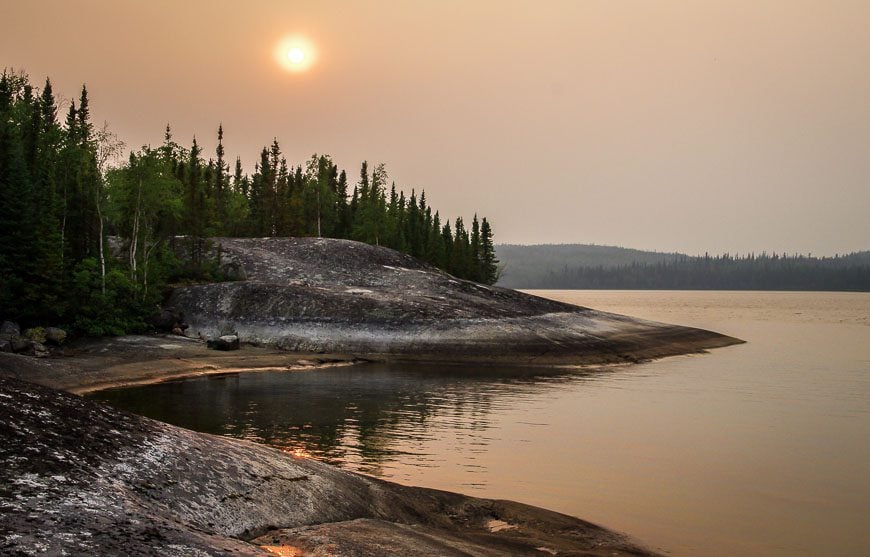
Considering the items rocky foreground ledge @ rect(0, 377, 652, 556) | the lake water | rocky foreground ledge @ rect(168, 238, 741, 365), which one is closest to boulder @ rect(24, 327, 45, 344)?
rocky foreground ledge @ rect(168, 238, 741, 365)

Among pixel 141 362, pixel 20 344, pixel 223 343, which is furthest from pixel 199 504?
pixel 223 343

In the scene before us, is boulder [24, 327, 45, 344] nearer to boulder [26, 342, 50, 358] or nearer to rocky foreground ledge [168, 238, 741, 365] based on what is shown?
boulder [26, 342, 50, 358]

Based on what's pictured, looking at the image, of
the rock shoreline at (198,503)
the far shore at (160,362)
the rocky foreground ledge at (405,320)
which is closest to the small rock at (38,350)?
the far shore at (160,362)

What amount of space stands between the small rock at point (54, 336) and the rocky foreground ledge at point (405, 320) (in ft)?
33.7

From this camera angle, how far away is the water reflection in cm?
2333

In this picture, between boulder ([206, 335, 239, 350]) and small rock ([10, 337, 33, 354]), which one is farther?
boulder ([206, 335, 239, 350])

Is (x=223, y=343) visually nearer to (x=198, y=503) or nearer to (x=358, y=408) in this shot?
(x=358, y=408)

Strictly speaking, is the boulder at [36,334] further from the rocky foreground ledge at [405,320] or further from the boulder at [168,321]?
the rocky foreground ledge at [405,320]

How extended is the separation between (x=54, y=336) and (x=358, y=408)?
2814cm

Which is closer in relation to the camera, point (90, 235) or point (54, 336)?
point (54, 336)

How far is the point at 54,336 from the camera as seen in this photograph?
158 feet

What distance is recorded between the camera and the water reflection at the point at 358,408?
2333 centimetres

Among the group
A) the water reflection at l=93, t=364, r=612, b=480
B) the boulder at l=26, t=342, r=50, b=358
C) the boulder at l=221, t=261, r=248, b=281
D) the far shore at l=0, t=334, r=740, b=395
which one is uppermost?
the boulder at l=221, t=261, r=248, b=281

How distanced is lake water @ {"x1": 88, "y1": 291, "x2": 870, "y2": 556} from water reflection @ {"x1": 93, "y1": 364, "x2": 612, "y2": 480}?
0.39ft
